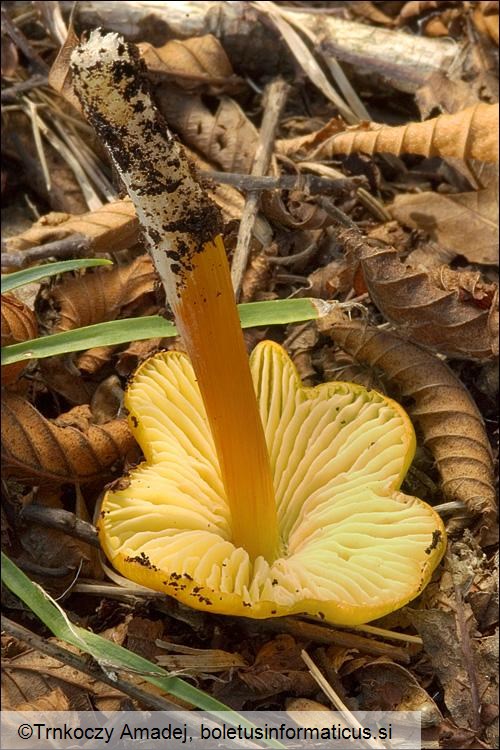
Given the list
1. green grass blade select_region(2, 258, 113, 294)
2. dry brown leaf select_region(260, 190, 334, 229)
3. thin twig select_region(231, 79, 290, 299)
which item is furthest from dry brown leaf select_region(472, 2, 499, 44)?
green grass blade select_region(2, 258, 113, 294)

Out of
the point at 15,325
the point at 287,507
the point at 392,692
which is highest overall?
the point at 15,325

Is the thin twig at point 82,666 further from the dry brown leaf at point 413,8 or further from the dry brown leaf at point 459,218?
the dry brown leaf at point 413,8

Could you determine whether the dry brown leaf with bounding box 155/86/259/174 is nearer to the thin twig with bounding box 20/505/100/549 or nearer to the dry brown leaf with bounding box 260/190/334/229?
the dry brown leaf with bounding box 260/190/334/229

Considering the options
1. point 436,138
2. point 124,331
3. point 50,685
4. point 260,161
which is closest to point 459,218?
point 436,138

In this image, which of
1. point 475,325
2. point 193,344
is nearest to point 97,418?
point 193,344

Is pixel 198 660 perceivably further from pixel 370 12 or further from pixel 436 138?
pixel 370 12

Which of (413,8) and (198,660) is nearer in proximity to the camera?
(198,660)
